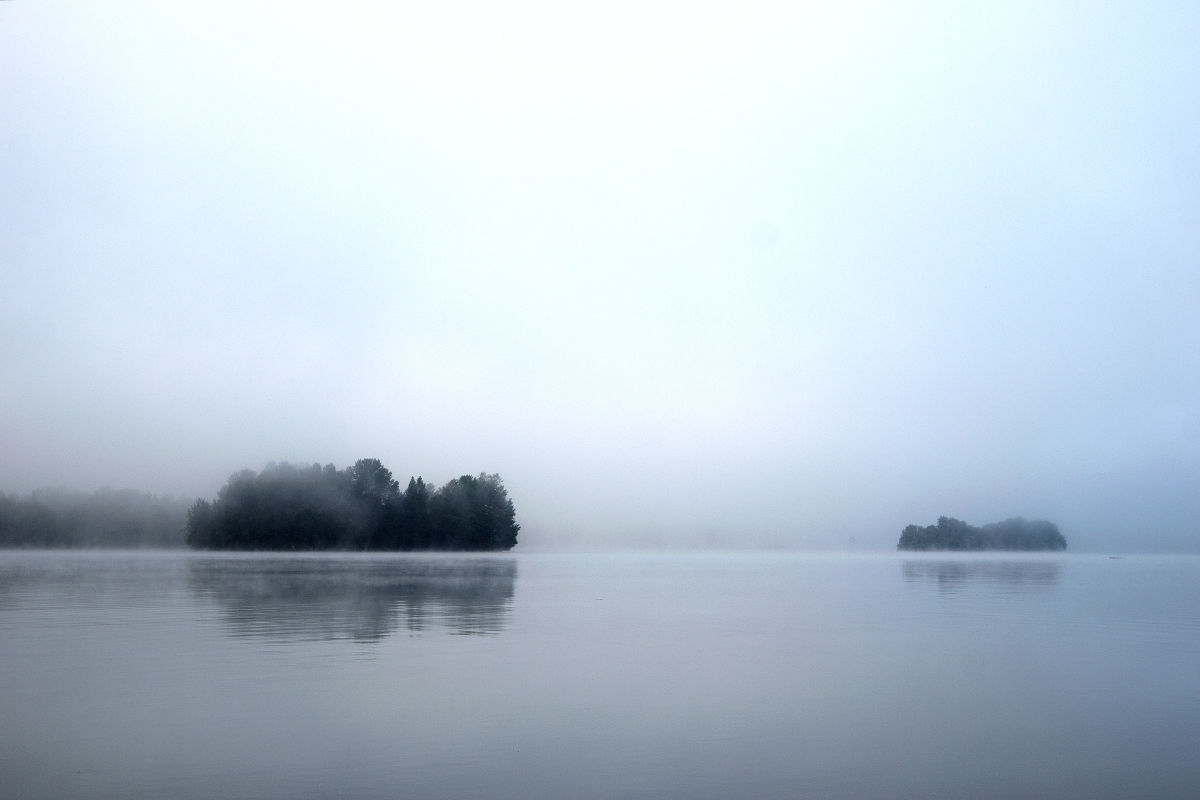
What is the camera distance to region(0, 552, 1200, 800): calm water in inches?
345

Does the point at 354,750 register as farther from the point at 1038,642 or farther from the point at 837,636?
the point at 1038,642

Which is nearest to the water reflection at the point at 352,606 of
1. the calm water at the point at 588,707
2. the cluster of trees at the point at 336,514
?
the calm water at the point at 588,707

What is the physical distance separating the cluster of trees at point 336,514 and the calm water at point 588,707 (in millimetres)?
102999

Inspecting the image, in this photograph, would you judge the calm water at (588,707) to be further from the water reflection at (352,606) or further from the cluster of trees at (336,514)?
the cluster of trees at (336,514)

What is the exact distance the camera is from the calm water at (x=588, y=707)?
8.77 meters

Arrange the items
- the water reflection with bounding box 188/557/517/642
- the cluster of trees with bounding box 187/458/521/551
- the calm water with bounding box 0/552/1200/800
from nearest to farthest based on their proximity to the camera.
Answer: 1. the calm water with bounding box 0/552/1200/800
2. the water reflection with bounding box 188/557/517/642
3. the cluster of trees with bounding box 187/458/521/551

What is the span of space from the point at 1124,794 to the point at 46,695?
41.4ft

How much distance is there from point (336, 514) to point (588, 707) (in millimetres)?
118468

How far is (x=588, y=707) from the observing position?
12141mm

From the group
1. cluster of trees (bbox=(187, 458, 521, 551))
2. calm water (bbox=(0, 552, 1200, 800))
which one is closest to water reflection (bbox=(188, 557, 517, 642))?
calm water (bbox=(0, 552, 1200, 800))

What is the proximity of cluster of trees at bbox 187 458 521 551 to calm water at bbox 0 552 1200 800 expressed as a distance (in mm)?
102999

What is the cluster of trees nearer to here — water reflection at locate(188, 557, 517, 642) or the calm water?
water reflection at locate(188, 557, 517, 642)

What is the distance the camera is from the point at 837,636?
2066 centimetres

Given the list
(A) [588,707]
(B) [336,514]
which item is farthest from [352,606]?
(B) [336,514]
